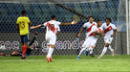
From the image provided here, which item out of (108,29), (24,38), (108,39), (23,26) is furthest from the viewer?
(108,29)

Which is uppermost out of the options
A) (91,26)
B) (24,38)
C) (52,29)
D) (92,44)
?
(91,26)

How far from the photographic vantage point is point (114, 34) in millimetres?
23109

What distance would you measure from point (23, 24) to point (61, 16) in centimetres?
222

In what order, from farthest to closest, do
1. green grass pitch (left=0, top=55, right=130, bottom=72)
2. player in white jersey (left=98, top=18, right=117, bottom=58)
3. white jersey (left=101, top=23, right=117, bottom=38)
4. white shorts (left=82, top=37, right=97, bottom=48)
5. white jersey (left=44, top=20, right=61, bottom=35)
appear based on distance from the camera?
white jersey (left=101, top=23, right=117, bottom=38)
player in white jersey (left=98, top=18, right=117, bottom=58)
white shorts (left=82, top=37, right=97, bottom=48)
white jersey (left=44, top=20, right=61, bottom=35)
green grass pitch (left=0, top=55, right=130, bottom=72)

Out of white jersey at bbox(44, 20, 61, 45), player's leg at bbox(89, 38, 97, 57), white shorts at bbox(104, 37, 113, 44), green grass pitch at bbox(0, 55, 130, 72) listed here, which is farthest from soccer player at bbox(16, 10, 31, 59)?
green grass pitch at bbox(0, 55, 130, 72)

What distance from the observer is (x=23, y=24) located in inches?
821

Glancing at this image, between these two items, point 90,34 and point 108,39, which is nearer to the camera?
point 90,34

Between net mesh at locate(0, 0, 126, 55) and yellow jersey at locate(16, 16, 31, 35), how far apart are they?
1253 mm

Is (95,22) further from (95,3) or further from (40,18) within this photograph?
(40,18)

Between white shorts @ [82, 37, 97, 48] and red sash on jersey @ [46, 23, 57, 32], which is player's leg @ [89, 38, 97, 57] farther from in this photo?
red sash on jersey @ [46, 23, 57, 32]

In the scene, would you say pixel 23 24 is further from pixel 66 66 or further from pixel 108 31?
pixel 66 66

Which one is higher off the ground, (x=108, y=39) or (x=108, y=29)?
(x=108, y=29)

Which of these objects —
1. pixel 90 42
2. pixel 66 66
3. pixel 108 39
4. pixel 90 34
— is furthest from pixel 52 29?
pixel 108 39

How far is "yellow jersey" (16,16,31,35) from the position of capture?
67.8 ft
